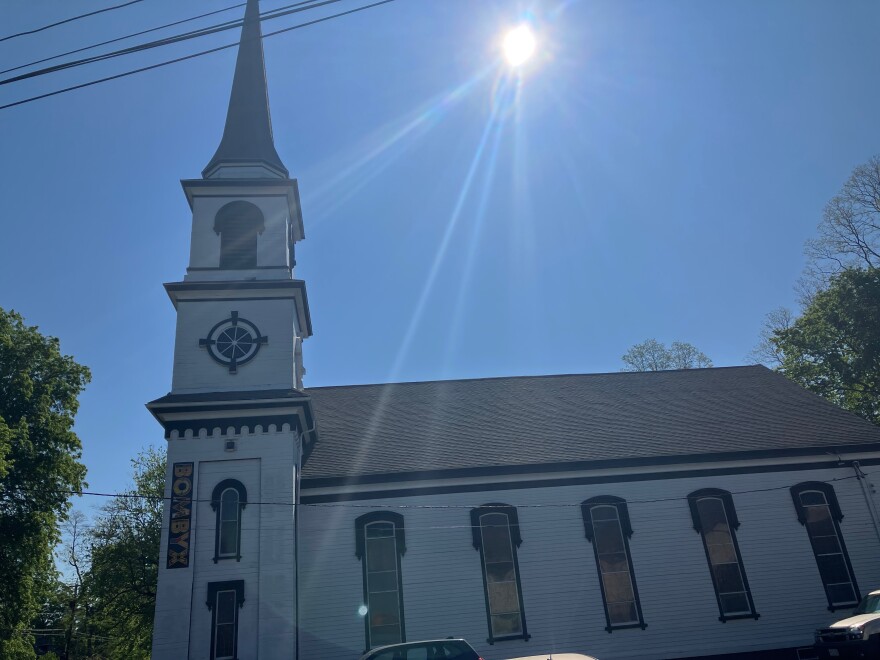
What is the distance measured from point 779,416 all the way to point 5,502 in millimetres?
27643

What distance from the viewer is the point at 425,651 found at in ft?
43.6

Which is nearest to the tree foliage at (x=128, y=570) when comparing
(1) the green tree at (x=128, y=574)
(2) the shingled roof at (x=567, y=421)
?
(1) the green tree at (x=128, y=574)

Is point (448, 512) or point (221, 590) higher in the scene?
point (448, 512)

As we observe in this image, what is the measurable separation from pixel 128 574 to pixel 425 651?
26.2 m

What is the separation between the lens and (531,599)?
18.3 meters

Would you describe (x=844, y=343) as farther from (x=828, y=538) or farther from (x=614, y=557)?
(x=614, y=557)

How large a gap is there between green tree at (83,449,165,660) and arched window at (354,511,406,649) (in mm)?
18781

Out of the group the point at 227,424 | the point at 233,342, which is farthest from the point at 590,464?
the point at 233,342

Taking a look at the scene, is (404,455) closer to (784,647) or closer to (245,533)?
(245,533)

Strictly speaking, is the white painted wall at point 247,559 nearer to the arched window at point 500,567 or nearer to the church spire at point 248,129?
the arched window at point 500,567

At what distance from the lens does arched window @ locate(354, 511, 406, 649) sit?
1758 cm

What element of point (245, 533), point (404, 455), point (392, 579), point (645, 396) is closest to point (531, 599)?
point (392, 579)

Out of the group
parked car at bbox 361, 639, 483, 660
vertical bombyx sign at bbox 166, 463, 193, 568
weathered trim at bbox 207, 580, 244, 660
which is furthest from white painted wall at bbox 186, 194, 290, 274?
parked car at bbox 361, 639, 483, 660

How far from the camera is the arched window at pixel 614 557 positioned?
18531mm
